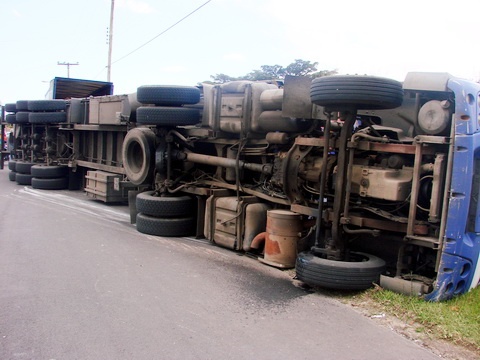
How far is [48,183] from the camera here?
1326 centimetres

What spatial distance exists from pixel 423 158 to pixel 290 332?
2.16 metres

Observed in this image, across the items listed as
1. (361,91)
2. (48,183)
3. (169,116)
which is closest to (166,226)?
(169,116)

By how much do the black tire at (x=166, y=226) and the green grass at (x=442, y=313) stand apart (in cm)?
355

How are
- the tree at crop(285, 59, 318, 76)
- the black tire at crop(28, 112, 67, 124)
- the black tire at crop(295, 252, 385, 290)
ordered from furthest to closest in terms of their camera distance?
1. the tree at crop(285, 59, 318, 76)
2. the black tire at crop(28, 112, 67, 124)
3. the black tire at crop(295, 252, 385, 290)

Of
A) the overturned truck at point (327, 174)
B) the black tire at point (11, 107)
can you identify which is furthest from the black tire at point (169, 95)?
the black tire at point (11, 107)

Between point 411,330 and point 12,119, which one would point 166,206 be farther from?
point 12,119

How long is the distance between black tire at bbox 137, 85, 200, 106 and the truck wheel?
34.4 inches

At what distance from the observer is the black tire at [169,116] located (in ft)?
25.3

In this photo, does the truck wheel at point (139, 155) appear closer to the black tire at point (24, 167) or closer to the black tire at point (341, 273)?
the black tire at point (341, 273)

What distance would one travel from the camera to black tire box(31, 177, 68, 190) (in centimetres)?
1326

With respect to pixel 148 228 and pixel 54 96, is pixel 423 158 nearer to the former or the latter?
pixel 148 228

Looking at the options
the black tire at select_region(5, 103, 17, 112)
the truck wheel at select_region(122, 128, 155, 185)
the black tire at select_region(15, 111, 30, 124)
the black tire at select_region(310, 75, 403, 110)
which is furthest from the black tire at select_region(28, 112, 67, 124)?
the black tire at select_region(310, 75, 403, 110)

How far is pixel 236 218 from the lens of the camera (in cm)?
672

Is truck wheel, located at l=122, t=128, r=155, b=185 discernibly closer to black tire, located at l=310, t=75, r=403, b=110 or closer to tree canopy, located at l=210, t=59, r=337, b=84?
black tire, located at l=310, t=75, r=403, b=110
